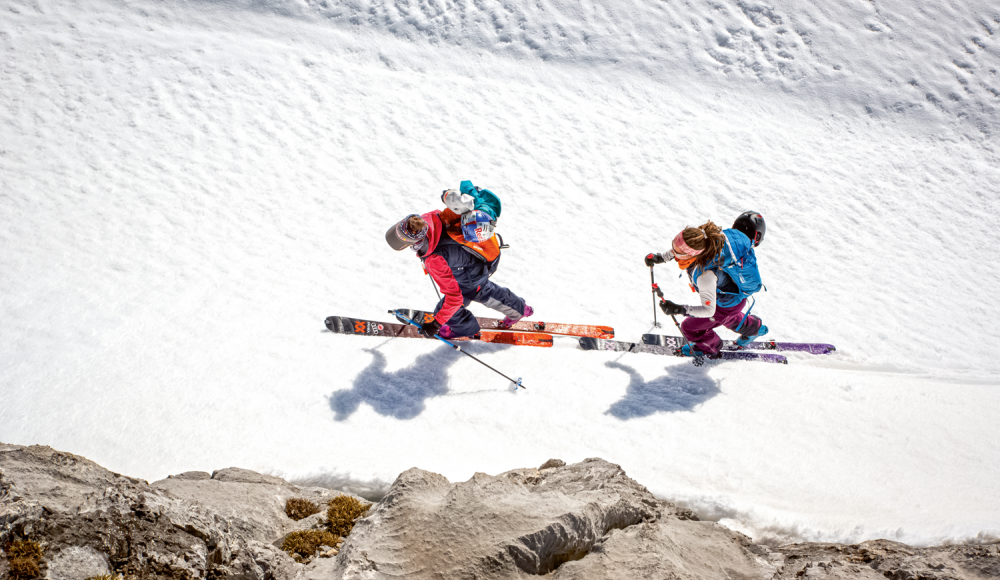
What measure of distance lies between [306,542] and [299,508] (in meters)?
0.76

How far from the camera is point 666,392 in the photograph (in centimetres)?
822

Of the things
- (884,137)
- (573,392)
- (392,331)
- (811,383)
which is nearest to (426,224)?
(392,331)

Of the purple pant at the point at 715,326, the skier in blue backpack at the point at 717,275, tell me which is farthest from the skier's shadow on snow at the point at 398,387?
the purple pant at the point at 715,326

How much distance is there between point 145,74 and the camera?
544 inches

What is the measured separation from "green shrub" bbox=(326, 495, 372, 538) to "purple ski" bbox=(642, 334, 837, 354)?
5192 mm

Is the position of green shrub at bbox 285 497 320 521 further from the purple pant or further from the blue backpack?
the purple pant

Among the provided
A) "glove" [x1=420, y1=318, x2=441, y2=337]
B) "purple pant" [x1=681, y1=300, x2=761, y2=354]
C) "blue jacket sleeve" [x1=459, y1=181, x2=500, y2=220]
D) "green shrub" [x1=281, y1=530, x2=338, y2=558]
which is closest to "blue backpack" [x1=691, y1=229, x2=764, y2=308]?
"purple pant" [x1=681, y1=300, x2=761, y2=354]

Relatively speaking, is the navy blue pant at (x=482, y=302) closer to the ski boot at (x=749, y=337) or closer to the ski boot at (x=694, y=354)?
the ski boot at (x=694, y=354)

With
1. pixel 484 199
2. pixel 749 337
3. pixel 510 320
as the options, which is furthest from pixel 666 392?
pixel 484 199

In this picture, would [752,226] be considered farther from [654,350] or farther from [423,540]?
[423,540]

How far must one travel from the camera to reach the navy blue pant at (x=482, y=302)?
8.12 meters

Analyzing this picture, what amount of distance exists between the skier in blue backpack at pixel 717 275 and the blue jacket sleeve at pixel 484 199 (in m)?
2.33

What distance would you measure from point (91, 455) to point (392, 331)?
13.5ft

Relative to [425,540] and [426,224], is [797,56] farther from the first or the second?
[425,540]
